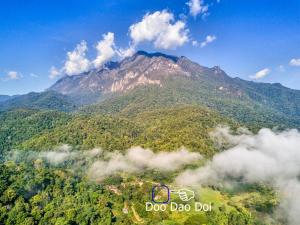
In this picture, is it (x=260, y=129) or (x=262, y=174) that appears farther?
(x=260, y=129)

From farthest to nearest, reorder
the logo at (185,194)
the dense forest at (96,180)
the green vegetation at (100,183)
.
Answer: the logo at (185,194)
the dense forest at (96,180)
the green vegetation at (100,183)

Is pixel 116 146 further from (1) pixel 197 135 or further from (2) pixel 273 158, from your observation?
(2) pixel 273 158

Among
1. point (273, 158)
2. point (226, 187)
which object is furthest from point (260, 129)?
point (226, 187)

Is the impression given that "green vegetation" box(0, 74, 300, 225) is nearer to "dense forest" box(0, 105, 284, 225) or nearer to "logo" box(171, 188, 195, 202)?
"dense forest" box(0, 105, 284, 225)

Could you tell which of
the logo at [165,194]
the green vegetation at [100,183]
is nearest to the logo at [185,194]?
the logo at [165,194]

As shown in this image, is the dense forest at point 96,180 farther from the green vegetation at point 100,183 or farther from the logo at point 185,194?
the logo at point 185,194

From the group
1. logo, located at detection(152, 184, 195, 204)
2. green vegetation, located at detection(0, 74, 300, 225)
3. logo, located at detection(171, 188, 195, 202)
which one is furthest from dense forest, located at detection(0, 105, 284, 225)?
logo, located at detection(171, 188, 195, 202)

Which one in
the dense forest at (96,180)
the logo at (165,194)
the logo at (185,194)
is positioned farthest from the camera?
the logo at (185,194)

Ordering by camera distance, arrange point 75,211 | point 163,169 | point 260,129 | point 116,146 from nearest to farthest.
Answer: point 75,211 → point 163,169 → point 116,146 → point 260,129

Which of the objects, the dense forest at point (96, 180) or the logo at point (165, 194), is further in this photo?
the logo at point (165, 194)

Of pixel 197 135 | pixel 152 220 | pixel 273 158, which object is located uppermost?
pixel 197 135

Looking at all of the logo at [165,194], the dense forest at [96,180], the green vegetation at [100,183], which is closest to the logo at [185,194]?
the logo at [165,194]
